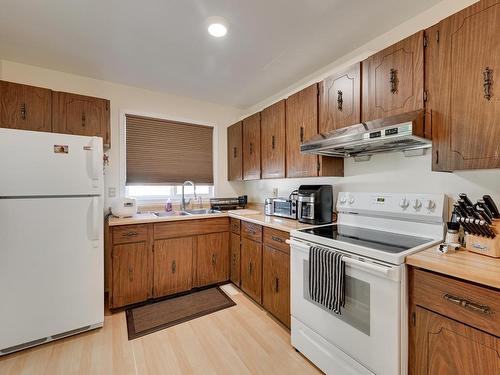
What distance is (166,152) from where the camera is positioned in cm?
314

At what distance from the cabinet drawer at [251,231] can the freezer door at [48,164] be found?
55.3 inches

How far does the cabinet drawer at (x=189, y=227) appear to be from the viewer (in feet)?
8.15

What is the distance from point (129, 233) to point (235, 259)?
3.90 ft

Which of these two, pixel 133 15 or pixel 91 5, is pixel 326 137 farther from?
pixel 91 5

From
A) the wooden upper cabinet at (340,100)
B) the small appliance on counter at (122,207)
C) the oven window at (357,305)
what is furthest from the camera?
the small appliance on counter at (122,207)

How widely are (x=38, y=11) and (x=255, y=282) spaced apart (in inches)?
109

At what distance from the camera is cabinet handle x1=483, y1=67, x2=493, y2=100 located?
1151 millimetres

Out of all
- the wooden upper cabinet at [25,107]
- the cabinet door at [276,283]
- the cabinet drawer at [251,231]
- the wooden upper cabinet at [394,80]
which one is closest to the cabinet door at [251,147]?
the cabinet drawer at [251,231]

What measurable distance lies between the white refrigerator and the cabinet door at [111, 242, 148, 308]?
0.85 ft

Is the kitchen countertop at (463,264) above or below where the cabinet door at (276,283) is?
above

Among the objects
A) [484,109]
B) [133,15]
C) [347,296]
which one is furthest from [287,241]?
[133,15]

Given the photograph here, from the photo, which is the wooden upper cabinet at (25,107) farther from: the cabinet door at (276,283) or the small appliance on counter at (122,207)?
the cabinet door at (276,283)

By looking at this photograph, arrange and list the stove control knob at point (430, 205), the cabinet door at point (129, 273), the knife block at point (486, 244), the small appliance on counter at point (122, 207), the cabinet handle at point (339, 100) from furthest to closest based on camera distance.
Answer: the small appliance on counter at point (122, 207) → the cabinet door at point (129, 273) → the cabinet handle at point (339, 100) → the stove control knob at point (430, 205) → the knife block at point (486, 244)

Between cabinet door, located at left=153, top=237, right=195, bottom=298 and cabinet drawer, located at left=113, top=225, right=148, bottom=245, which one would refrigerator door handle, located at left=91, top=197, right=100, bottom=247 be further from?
cabinet door, located at left=153, top=237, right=195, bottom=298
